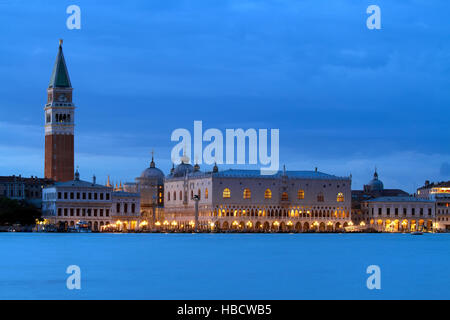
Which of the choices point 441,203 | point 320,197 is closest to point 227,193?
point 320,197

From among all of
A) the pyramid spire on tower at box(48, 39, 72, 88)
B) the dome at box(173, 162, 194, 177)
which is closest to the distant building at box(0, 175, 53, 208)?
the pyramid spire on tower at box(48, 39, 72, 88)

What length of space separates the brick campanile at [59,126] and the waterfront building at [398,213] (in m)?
40.3

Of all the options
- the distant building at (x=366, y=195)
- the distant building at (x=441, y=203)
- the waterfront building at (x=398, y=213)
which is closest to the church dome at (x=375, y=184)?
the distant building at (x=366, y=195)

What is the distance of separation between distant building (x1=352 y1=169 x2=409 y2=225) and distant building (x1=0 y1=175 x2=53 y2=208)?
41.3 metres

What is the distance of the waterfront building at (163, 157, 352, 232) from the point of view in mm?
125625

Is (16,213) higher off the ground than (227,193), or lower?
lower

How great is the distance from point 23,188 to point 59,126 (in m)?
11.1

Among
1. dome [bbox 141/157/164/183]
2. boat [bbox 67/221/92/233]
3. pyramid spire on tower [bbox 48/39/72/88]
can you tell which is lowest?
boat [bbox 67/221/92/233]

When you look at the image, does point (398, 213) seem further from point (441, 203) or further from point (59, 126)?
point (59, 126)

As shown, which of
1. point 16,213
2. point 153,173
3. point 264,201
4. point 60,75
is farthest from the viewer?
point 153,173

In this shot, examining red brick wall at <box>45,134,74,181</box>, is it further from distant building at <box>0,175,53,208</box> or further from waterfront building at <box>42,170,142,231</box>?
waterfront building at <box>42,170,142,231</box>

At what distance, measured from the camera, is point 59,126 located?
134750mm
